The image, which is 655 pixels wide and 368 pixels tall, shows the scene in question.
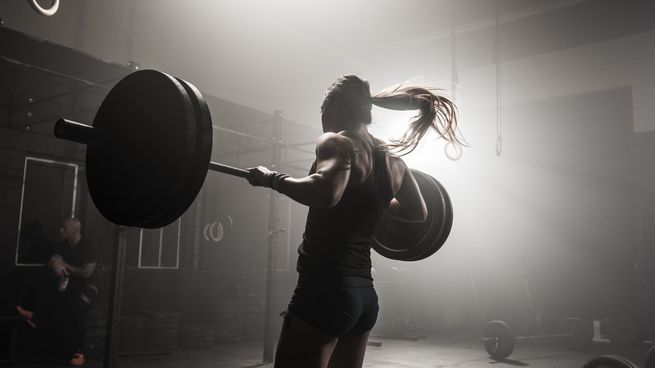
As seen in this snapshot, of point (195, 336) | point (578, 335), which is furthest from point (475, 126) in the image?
point (195, 336)

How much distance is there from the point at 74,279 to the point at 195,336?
1.39 m

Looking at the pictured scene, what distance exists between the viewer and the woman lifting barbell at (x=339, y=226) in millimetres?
1391

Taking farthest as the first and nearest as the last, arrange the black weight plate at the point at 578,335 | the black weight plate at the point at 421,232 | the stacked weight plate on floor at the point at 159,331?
the black weight plate at the point at 578,335 < the stacked weight plate on floor at the point at 159,331 < the black weight plate at the point at 421,232

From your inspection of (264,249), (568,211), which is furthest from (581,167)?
(264,249)

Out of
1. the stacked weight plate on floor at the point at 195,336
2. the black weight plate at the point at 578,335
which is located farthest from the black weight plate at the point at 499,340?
the stacked weight plate on floor at the point at 195,336

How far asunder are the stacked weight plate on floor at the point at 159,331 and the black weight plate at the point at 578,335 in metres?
4.17

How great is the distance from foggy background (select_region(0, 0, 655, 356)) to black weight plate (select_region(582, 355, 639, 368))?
3391 millimetres

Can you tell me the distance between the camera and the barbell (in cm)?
139

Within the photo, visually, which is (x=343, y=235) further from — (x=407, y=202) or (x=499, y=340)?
(x=499, y=340)

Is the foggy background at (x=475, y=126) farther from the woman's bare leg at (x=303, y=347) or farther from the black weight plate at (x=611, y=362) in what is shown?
the woman's bare leg at (x=303, y=347)

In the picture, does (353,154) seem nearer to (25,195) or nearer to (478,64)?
(25,195)

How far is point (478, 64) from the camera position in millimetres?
8719

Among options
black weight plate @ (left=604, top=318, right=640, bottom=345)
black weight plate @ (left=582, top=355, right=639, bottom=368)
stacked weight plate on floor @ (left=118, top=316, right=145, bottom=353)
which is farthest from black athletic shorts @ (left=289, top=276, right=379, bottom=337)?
black weight plate @ (left=604, top=318, right=640, bottom=345)

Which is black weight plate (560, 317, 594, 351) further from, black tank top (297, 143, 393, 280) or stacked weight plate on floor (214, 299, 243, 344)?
black tank top (297, 143, 393, 280)
